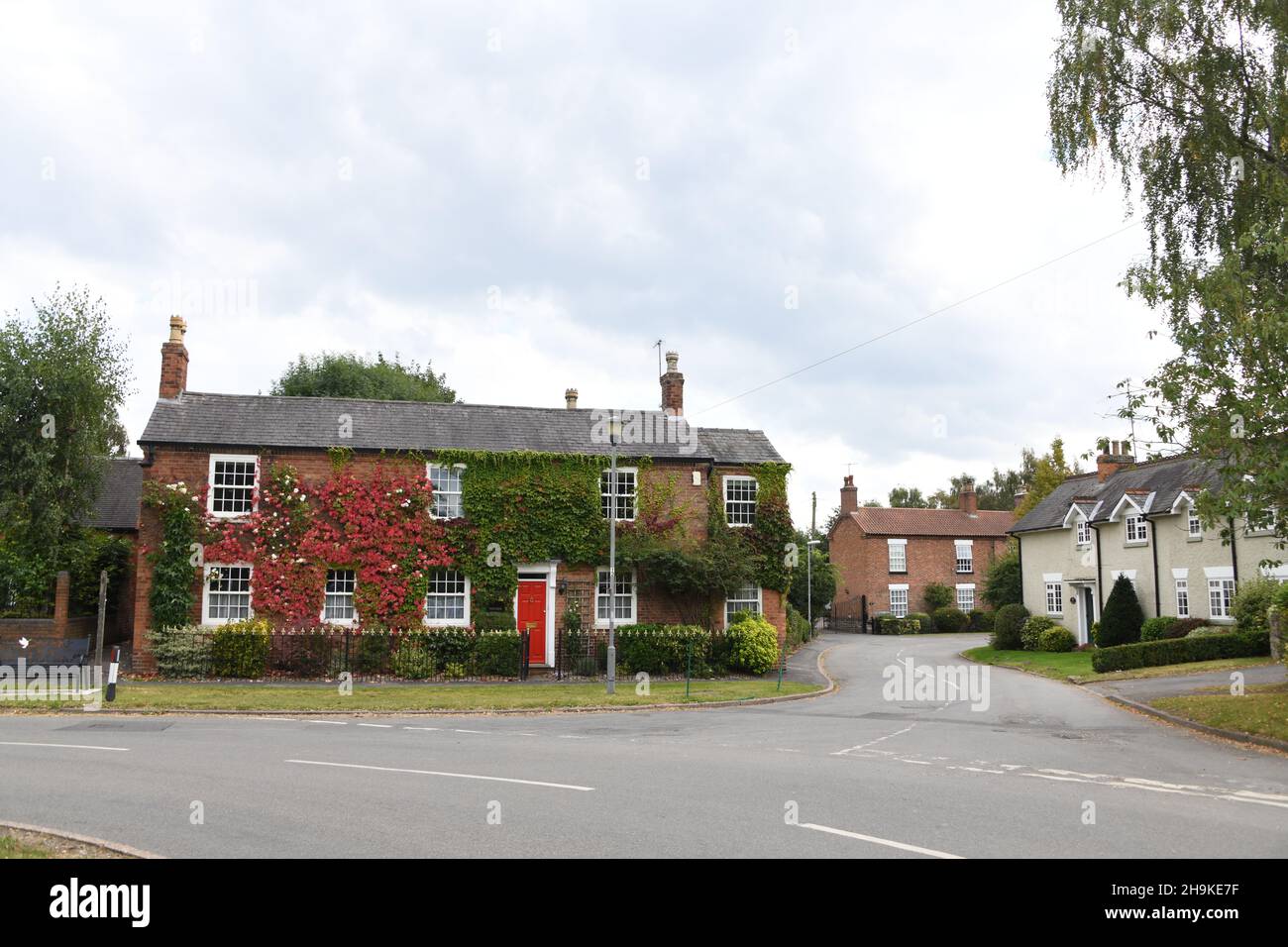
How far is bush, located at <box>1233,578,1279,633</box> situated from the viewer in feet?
91.8

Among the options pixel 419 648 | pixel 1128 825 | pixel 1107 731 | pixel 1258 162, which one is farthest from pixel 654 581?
pixel 1128 825

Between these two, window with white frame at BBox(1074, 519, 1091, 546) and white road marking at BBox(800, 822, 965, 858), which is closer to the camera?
white road marking at BBox(800, 822, 965, 858)

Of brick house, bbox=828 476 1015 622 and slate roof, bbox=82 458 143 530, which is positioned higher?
slate roof, bbox=82 458 143 530

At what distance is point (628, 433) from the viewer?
2881 cm

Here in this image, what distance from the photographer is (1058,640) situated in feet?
121

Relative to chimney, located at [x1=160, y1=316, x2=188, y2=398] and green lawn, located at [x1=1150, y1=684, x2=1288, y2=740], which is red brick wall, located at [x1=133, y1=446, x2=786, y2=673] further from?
green lawn, located at [x1=1150, y1=684, x2=1288, y2=740]

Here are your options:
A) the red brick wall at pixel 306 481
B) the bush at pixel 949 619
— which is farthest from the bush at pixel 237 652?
the bush at pixel 949 619

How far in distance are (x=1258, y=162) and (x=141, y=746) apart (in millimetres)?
22459

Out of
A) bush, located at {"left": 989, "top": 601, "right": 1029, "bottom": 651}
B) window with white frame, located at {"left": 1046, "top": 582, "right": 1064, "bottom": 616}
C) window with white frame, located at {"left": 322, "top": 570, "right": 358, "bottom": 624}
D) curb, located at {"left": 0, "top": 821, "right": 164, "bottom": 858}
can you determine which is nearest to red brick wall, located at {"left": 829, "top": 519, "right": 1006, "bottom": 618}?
window with white frame, located at {"left": 1046, "top": 582, "right": 1064, "bottom": 616}

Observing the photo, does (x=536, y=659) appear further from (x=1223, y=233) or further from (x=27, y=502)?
(x=1223, y=233)

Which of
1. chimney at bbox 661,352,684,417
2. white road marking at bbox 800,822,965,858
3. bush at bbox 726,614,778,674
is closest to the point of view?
white road marking at bbox 800,822,965,858

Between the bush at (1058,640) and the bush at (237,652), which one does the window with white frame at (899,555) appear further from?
the bush at (237,652)

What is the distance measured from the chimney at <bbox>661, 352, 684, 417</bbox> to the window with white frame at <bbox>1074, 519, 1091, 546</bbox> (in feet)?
62.4

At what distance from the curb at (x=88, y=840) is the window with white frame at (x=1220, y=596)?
33.3 m
